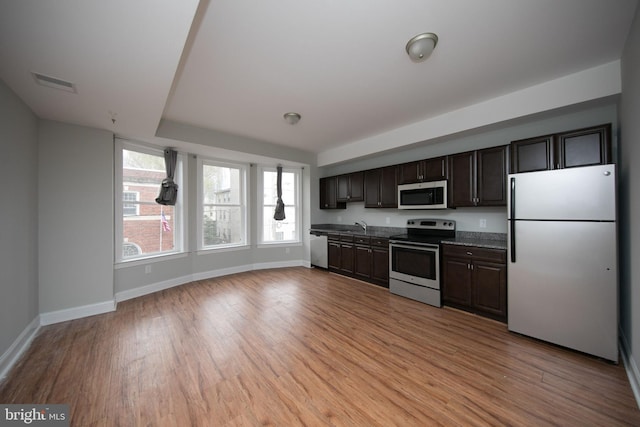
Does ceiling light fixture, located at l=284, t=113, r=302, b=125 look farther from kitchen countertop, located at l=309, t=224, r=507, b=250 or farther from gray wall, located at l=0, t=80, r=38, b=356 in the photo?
gray wall, located at l=0, t=80, r=38, b=356

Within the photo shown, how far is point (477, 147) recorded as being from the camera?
11.6 ft

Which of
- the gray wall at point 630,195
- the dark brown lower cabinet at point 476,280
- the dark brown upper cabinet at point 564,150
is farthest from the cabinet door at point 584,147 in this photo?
the dark brown lower cabinet at point 476,280

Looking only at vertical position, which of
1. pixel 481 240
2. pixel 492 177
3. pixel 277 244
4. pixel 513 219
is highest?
pixel 492 177

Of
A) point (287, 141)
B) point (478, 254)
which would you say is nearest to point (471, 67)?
point (478, 254)

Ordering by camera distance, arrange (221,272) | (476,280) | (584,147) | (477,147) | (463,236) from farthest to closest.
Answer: (221,272)
(463,236)
(477,147)
(476,280)
(584,147)

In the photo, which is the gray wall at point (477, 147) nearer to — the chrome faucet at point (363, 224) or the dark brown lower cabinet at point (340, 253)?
the chrome faucet at point (363, 224)

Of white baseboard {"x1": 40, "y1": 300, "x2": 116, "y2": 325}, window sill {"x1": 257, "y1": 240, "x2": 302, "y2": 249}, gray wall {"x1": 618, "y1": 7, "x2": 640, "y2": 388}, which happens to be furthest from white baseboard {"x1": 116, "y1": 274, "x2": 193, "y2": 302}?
gray wall {"x1": 618, "y1": 7, "x2": 640, "y2": 388}

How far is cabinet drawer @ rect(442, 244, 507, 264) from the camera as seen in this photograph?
9.07ft

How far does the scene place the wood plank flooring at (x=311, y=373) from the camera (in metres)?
1.56

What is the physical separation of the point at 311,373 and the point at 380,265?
8.35ft

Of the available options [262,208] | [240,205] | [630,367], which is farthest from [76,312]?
[630,367]

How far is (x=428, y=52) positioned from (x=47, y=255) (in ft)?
15.5

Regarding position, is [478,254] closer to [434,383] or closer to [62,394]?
[434,383]

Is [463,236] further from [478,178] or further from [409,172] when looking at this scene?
[409,172]
